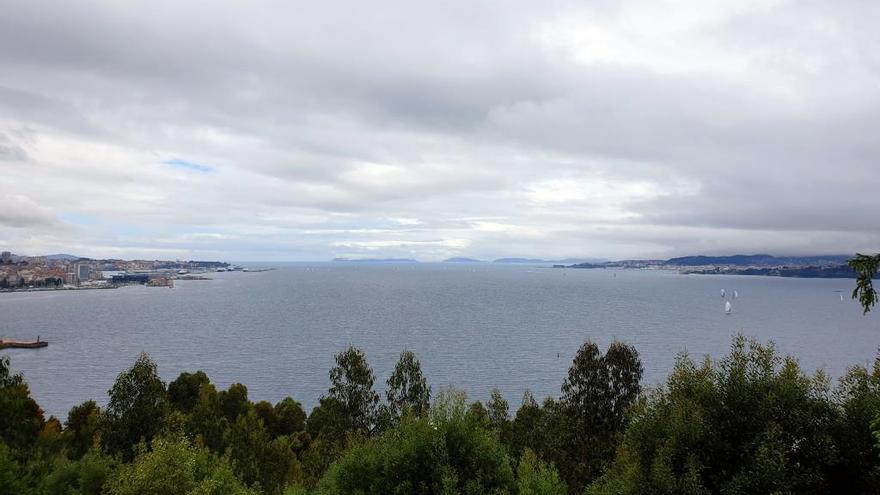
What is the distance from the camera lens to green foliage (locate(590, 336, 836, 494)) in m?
20.5

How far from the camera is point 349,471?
81.4 ft

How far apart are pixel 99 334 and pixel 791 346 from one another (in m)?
178

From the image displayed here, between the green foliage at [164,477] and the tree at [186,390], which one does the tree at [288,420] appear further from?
the green foliage at [164,477]

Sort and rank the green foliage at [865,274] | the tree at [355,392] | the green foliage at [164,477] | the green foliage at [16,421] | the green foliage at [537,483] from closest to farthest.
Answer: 1. the green foliage at [865,274]
2. the green foliage at [164,477]
3. the green foliage at [537,483]
4. the green foliage at [16,421]
5. the tree at [355,392]

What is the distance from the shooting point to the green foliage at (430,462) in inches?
910

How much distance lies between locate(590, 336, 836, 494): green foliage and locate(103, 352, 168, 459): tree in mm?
32282

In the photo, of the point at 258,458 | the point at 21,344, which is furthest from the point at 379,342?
the point at 258,458

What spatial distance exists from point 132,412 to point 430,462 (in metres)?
27.4

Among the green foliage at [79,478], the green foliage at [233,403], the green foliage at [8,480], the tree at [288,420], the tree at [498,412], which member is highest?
the green foliage at [8,480]

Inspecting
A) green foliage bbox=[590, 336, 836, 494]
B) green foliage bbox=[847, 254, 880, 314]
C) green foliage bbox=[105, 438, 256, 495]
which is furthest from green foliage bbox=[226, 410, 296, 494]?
green foliage bbox=[847, 254, 880, 314]

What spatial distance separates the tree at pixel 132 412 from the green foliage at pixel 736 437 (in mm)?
32282

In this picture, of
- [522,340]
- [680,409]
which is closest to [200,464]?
[680,409]

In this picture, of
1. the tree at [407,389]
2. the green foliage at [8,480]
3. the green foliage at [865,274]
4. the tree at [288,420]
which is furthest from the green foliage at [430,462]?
the tree at [288,420]

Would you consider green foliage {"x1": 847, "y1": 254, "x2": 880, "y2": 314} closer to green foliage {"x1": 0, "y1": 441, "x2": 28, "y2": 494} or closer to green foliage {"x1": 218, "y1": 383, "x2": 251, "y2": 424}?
green foliage {"x1": 0, "y1": 441, "x2": 28, "y2": 494}
